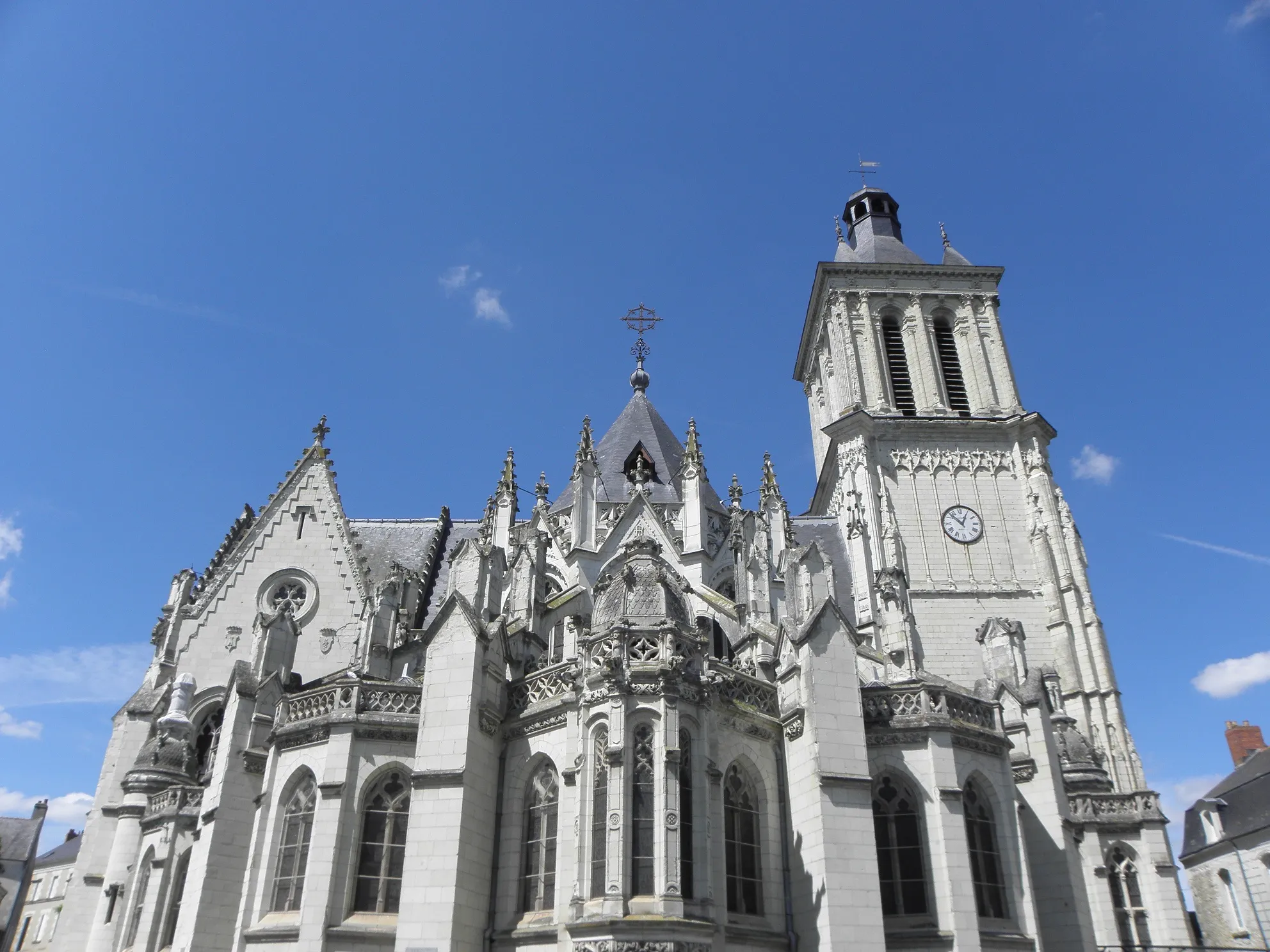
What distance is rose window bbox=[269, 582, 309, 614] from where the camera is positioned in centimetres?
2814

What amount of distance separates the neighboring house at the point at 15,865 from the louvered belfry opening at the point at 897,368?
49.3 metres

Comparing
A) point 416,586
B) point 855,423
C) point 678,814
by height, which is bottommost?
point 678,814

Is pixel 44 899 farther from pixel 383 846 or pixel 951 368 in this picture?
pixel 951 368

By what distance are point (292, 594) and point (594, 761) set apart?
1666cm

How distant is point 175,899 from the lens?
20.3 metres

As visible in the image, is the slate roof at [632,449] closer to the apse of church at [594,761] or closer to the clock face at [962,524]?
the apse of church at [594,761]

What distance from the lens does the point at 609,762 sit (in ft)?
48.9

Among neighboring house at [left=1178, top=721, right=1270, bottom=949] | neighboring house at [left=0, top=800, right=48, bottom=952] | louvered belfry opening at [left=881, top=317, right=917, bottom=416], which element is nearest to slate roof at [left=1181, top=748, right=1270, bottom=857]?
neighboring house at [left=1178, top=721, right=1270, bottom=949]

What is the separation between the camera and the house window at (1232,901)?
3406cm

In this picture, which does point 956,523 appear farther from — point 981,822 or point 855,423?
point 981,822

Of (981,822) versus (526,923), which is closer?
(526,923)

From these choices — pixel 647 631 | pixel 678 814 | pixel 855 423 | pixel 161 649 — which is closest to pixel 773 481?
pixel 855 423

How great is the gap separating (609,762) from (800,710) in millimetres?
4262

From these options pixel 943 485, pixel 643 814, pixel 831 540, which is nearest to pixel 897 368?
pixel 943 485
